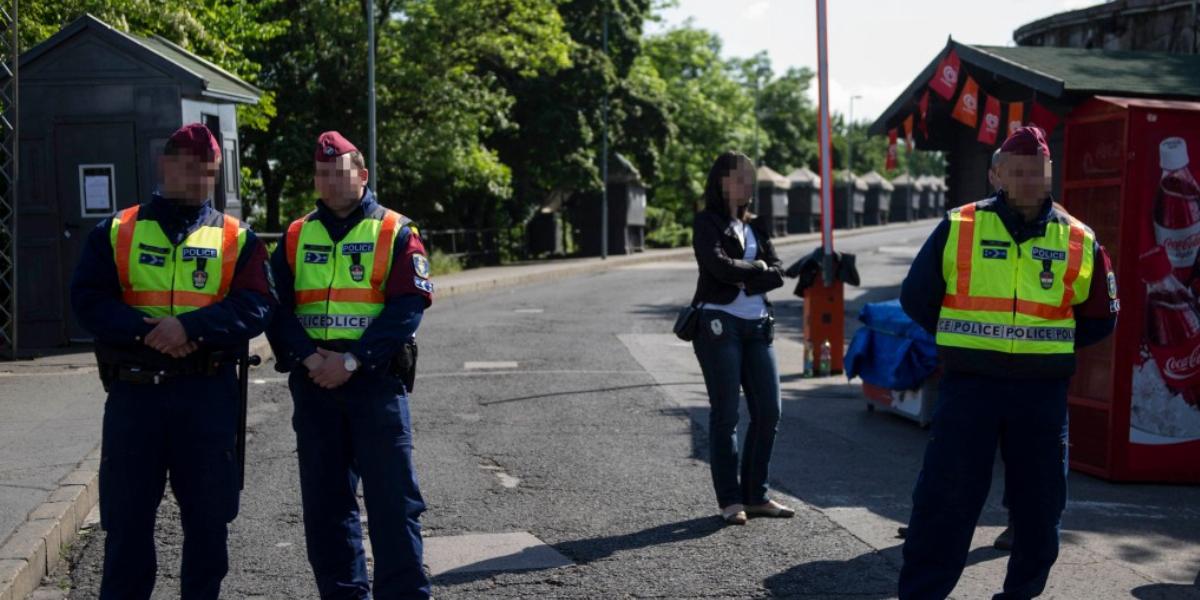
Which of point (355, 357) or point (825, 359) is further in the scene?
point (825, 359)

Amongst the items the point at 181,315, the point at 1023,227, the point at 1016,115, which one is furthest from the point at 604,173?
the point at 181,315

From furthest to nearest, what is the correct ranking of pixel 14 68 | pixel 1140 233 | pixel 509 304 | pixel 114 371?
pixel 509 304, pixel 14 68, pixel 1140 233, pixel 114 371

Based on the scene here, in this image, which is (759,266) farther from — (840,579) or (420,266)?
(420,266)

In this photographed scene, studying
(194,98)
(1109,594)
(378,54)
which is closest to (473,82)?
(378,54)

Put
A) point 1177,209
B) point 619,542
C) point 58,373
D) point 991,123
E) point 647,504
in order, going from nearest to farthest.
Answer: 1. point 619,542
2. point 647,504
3. point 1177,209
4. point 991,123
5. point 58,373

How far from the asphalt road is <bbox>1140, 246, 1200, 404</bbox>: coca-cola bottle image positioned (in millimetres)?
679

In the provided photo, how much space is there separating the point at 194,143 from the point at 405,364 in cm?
105

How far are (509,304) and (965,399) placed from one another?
16614mm

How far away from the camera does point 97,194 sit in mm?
12727

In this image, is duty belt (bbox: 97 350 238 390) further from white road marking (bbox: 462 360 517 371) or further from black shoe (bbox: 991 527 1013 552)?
white road marking (bbox: 462 360 517 371)

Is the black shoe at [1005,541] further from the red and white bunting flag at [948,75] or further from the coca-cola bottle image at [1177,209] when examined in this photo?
the red and white bunting flag at [948,75]

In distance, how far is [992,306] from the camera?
15.0 feet

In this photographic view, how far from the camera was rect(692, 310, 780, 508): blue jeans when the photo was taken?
20.6 ft

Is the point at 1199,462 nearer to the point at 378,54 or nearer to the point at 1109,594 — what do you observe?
the point at 1109,594
